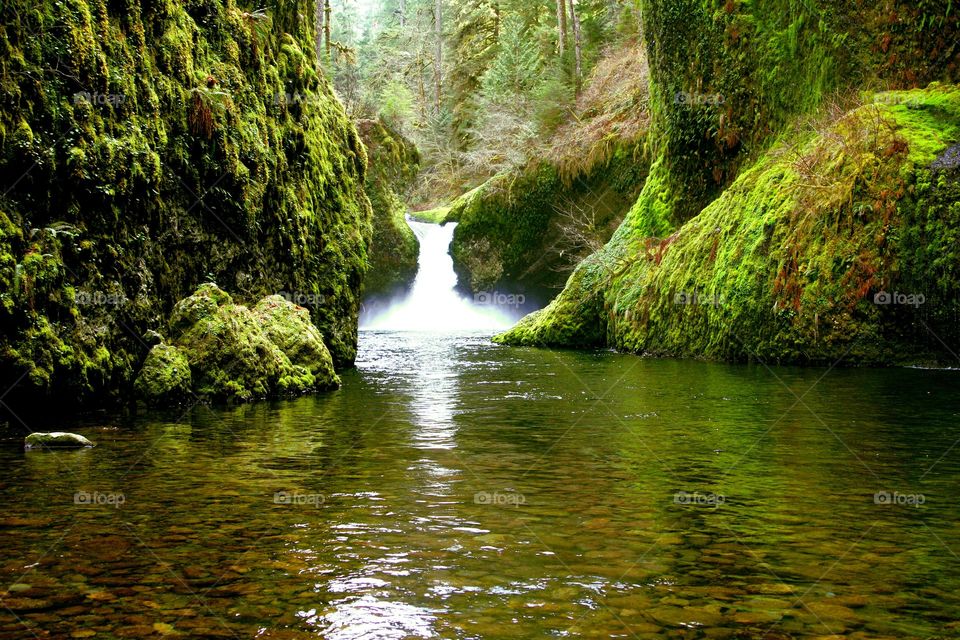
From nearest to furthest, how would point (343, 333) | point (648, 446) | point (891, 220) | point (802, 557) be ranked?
1. point (802, 557)
2. point (648, 446)
3. point (891, 220)
4. point (343, 333)

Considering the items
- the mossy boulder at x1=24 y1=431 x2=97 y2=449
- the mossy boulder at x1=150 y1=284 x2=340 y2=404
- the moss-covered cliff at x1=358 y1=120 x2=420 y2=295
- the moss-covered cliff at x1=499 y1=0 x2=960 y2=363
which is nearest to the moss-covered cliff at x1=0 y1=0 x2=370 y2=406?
the mossy boulder at x1=150 y1=284 x2=340 y2=404

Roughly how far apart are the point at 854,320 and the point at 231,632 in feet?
40.4

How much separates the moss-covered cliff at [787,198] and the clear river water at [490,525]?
168 inches

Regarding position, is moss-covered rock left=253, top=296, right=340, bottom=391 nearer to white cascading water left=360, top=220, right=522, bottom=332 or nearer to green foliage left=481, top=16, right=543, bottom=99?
white cascading water left=360, top=220, right=522, bottom=332

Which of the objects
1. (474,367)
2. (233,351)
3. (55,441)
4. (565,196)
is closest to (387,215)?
(565,196)

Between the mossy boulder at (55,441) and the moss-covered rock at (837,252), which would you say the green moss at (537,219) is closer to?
the moss-covered rock at (837,252)

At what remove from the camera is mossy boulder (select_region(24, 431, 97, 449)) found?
6555 millimetres

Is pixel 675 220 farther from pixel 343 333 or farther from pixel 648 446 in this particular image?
pixel 648 446

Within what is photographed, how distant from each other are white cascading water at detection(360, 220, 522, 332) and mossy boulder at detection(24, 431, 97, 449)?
A: 2404cm

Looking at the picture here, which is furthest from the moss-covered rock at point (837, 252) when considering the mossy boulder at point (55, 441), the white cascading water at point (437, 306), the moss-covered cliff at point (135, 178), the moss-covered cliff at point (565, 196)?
the white cascading water at point (437, 306)

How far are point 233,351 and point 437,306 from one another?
21.4m

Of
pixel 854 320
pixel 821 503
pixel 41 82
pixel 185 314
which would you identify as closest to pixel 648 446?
pixel 821 503

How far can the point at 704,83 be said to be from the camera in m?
18.9

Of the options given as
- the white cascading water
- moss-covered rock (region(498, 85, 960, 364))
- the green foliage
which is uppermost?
the green foliage
